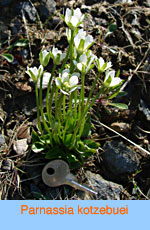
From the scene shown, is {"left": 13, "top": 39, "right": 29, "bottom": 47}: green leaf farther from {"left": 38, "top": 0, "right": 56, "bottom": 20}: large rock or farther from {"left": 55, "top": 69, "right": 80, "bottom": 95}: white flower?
{"left": 55, "top": 69, "right": 80, "bottom": 95}: white flower

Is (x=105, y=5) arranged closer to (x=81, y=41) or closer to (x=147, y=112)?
(x=147, y=112)

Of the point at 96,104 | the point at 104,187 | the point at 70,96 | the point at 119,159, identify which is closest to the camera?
the point at 70,96

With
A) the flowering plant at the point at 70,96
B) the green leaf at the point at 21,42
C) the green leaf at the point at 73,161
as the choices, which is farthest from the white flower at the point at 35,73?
the green leaf at the point at 21,42

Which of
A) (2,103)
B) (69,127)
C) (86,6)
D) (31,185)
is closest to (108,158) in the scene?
(69,127)

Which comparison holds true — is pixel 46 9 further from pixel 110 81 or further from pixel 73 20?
pixel 110 81

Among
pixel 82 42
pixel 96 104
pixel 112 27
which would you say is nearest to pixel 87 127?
pixel 96 104

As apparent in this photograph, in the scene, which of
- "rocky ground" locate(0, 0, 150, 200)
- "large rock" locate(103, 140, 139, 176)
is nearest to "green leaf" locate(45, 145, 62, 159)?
"rocky ground" locate(0, 0, 150, 200)

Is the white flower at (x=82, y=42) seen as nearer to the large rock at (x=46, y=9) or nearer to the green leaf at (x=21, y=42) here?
the green leaf at (x=21, y=42)
